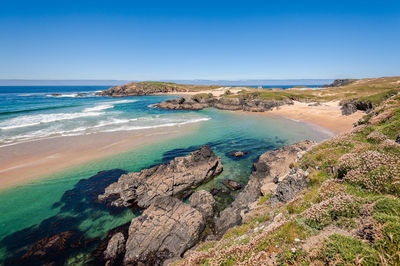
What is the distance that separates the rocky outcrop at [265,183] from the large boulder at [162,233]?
199 cm

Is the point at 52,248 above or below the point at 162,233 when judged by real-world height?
below

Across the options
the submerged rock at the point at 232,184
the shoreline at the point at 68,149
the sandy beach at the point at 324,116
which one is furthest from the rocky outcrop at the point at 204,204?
the sandy beach at the point at 324,116

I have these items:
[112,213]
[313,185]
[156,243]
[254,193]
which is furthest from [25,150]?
[313,185]

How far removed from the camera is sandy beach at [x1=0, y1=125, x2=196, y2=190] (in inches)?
808

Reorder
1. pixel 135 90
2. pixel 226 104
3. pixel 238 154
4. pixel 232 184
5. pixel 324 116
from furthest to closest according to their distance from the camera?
pixel 135 90, pixel 226 104, pixel 324 116, pixel 238 154, pixel 232 184

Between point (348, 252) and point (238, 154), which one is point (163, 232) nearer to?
point (348, 252)

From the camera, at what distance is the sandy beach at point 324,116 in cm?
3861

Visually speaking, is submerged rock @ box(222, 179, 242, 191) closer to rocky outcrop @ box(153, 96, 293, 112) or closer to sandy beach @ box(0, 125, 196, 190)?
sandy beach @ box(0, 125, 196, 190)

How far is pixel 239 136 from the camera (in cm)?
3381

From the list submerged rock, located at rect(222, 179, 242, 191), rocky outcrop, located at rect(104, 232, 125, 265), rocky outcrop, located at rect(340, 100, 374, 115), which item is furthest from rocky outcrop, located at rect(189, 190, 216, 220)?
rocky outcrop, located at rect(340, 100, 374, 115)

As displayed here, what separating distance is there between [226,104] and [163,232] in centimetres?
6711

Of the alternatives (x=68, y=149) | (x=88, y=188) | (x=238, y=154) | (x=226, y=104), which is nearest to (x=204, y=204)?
(x=238, y=154)

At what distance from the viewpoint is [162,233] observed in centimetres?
1169

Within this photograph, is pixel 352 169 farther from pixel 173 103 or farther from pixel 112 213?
pixel 173 103
